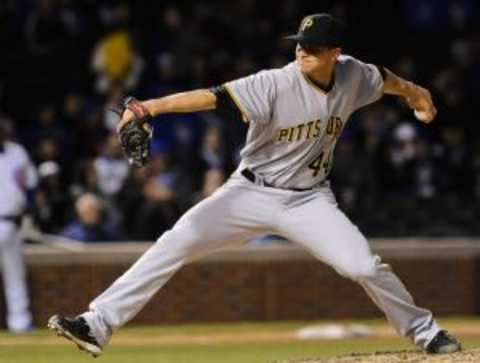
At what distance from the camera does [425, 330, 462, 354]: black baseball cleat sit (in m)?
8.33

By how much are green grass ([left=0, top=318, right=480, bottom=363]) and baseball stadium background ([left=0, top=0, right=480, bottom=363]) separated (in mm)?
39

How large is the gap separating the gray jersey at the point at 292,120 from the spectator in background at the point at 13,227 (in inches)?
210

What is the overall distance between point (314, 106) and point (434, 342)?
1486 millimetres

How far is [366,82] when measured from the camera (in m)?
8.55

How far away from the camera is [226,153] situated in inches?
622

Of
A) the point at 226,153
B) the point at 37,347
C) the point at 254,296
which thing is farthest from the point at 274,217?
the point at 226,153

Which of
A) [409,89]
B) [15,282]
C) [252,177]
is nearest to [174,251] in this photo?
[252,177]

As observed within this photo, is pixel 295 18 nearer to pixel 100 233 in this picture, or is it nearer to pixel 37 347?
pixel 100 233

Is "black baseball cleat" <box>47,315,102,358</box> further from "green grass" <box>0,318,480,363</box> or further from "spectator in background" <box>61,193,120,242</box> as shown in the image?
"spectator in background" <box>61,193,120,242</box>

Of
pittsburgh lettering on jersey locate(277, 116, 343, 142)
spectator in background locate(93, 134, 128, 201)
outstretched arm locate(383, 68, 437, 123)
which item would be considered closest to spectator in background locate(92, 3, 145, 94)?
Result: spectator in background locate(93, 134, 128, 201)

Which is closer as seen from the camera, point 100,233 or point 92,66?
point 100,233

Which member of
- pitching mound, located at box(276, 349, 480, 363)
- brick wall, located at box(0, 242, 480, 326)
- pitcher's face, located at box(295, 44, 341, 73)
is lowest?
brick wall, located at box(0, 242, 480, 326)

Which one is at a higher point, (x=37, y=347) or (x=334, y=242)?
(x=334, y=242)

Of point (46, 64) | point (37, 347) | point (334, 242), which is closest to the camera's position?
point (334, 242)
